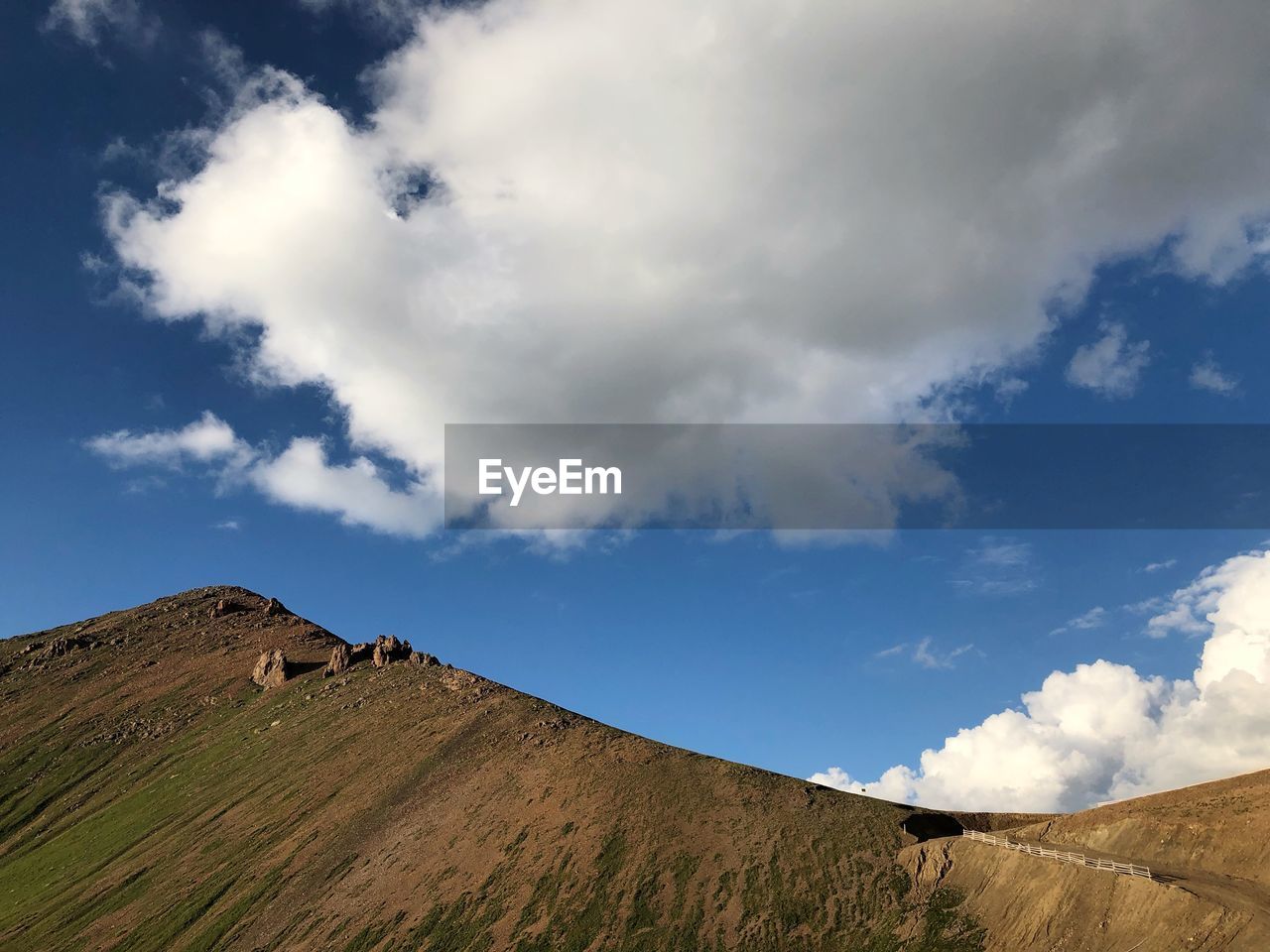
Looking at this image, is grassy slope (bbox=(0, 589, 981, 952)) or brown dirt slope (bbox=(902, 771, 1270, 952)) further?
grassy slope (bbox=(0, 589, 981, 952))

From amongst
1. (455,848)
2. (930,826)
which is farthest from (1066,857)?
(455,848)

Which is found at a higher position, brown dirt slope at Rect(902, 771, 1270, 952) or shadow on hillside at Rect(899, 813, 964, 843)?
shadow on hillside at Rect(899, 813, 964, 843)

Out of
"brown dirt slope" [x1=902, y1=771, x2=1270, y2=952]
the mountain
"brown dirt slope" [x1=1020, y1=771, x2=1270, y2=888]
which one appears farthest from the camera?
the mountain

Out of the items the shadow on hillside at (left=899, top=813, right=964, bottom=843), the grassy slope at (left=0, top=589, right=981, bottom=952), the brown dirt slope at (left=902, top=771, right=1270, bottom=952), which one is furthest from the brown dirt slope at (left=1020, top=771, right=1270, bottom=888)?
the grassy slope at (left=0, top=589, right=981, bottom=952)

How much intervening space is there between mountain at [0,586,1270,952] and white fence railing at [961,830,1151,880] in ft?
3.44

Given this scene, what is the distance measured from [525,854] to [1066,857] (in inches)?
3035

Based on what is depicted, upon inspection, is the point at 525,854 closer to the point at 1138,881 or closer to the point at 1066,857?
the point at 1066,857

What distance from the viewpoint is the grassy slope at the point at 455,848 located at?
339ft

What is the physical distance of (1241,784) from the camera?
3511 inches

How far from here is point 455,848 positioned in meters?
128

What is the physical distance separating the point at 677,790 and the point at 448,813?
4128 centimetres

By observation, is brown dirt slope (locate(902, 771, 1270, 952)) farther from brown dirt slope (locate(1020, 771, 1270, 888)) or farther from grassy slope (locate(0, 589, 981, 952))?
grassy slope (locate(0, 589, 981, 952))

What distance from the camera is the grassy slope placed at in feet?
339

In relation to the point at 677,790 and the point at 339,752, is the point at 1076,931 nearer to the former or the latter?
the point at 677,790
